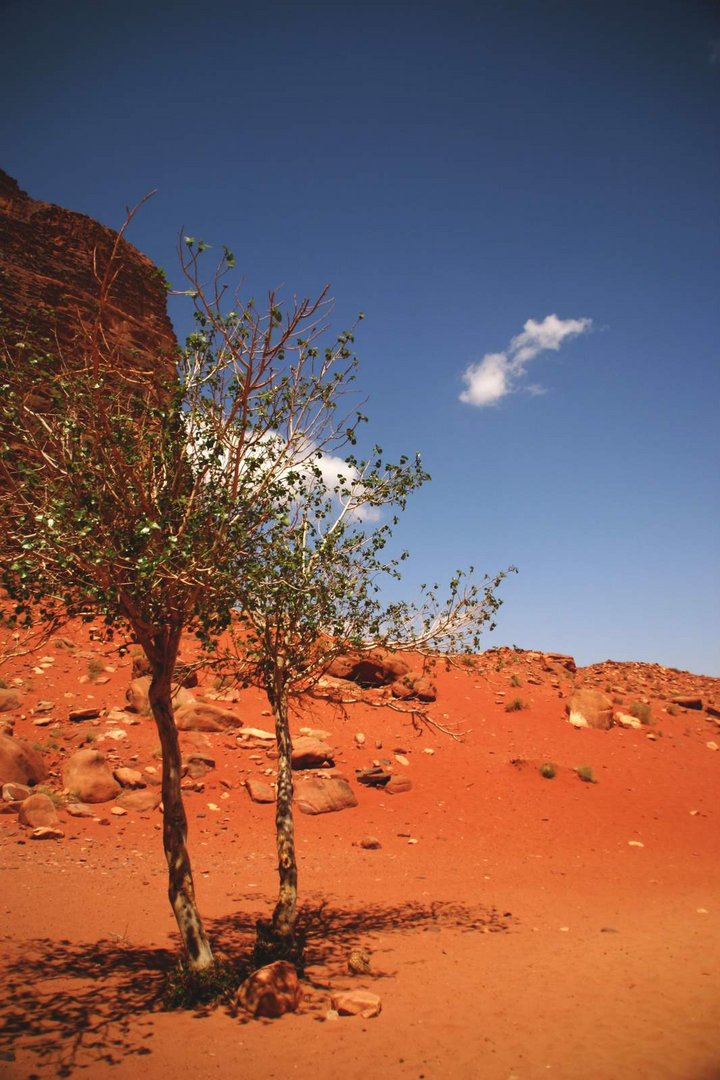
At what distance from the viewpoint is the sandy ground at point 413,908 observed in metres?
6.25

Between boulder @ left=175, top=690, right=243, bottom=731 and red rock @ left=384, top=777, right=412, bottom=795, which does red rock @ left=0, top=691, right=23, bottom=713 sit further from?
red rock @ left=384, top=777, right=412, bottom=795

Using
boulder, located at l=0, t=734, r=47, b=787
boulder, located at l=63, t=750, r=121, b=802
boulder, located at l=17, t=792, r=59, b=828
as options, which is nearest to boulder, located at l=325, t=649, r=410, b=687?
boulder, located at l=63, t=750, r=121, b=802

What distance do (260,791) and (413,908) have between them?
7172mm

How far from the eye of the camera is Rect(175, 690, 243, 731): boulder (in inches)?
813

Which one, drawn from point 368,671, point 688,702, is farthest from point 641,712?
point 368,671

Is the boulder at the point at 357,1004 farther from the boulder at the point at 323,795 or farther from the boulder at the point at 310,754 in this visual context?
the boulder at the point at 310,754

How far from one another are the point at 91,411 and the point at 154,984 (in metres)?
7.05

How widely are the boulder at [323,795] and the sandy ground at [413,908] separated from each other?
37 cm

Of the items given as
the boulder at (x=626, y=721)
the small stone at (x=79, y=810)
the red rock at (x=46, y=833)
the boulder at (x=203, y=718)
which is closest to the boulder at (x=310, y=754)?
the boulder at (x=203, y=718)

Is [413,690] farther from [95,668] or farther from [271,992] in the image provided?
[271,992]

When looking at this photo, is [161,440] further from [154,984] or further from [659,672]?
[659,672]

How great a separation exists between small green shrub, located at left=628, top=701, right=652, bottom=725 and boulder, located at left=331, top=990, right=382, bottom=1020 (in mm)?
23574

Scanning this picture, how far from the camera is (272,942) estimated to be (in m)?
8.17

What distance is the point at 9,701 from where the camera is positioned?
20156 millimetres
